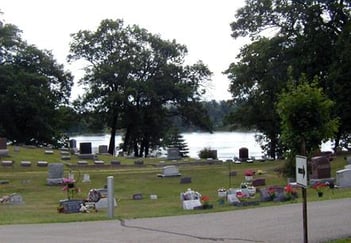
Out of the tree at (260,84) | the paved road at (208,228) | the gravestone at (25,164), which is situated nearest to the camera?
the paved road at (208,228)

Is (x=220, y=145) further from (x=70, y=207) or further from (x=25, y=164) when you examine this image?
(x=70, y=207)

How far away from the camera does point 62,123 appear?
192 ft

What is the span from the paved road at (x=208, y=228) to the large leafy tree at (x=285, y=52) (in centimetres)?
2475

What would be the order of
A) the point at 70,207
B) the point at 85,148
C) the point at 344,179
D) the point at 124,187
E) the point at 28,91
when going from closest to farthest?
the point at 70,207 < the point at 344,179 < the point at 124,187 < the point at 85,148 < the point at 28,91

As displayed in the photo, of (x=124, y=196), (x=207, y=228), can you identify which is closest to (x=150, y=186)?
(x=124, y=196)

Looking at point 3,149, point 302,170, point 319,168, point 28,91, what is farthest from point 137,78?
point 302,170

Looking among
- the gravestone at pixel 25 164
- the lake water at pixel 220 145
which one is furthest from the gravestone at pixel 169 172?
the lake water at pixel 220 145

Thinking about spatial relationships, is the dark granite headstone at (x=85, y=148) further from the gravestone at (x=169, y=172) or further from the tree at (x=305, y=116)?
the tree at (x=305, y=116)

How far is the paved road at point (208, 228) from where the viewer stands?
1005cm

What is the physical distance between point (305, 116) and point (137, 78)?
4243 centimetres

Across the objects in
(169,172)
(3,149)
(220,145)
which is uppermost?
(220,145)

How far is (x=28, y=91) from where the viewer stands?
53.3 metres

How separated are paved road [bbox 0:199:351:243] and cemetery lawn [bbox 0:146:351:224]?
1.11m

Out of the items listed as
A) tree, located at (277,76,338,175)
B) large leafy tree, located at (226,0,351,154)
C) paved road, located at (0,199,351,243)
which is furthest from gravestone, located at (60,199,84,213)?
large leafy tree, located at (226,0,351,154)
